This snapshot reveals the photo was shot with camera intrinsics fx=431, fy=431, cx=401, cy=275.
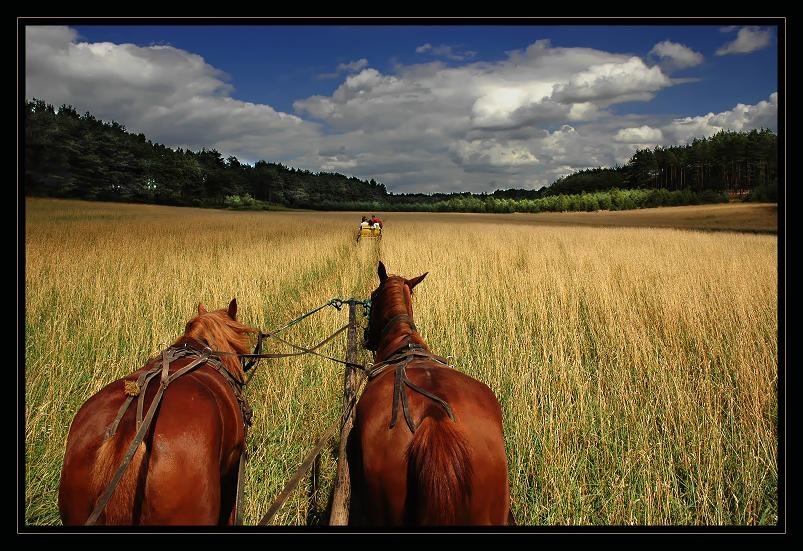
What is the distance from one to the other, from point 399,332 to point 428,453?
4.53 ft

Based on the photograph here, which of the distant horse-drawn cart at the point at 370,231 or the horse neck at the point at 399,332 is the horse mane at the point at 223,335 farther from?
the distant horse-drawn cart at the point at 370,231

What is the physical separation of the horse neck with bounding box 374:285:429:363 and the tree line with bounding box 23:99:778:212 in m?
2.33

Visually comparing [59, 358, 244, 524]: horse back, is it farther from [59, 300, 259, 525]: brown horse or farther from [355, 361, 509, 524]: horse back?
[355, 361, 509, 524]: horse back

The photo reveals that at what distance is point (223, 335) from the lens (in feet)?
11.3

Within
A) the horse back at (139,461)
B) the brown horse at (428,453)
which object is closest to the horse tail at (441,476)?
the brown horse at (428,453)

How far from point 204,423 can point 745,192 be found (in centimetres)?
4587

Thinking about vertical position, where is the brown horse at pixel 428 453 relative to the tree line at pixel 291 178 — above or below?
below

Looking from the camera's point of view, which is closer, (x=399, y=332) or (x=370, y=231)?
(x=399, y=332)

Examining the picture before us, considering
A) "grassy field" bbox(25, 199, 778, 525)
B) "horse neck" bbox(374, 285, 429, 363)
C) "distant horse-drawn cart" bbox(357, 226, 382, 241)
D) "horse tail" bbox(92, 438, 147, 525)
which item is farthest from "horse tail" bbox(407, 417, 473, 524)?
"distant horse-drawn cart" bbox(357, 226, 382, 241)

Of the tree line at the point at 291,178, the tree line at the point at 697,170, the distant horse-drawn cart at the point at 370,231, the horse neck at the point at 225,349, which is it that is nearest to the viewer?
the horse neck at the point at 225,349

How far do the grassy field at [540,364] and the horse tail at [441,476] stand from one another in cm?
157

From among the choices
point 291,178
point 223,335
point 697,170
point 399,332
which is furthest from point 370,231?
point 291,178

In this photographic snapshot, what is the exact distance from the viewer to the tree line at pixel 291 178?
1039 cm

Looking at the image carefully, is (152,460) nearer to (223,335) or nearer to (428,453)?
(428,453)
